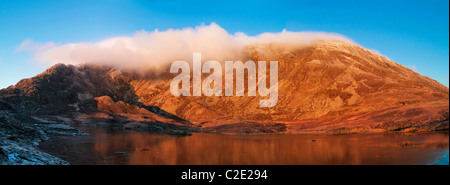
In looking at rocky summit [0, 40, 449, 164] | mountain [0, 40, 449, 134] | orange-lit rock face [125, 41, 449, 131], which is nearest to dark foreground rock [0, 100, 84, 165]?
rocky summit [0, 40, 449, 164]

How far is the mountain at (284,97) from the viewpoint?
96125 mm

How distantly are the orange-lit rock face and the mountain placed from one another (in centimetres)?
33

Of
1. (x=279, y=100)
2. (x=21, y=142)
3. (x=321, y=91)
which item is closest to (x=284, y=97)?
(x=279, y=100)

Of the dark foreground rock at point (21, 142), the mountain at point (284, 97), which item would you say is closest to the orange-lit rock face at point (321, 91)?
the mountain at point (284, 97)

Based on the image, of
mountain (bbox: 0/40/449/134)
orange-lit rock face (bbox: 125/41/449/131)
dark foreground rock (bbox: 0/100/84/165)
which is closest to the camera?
dark foreground rock (bbox: 0/100/84/165)

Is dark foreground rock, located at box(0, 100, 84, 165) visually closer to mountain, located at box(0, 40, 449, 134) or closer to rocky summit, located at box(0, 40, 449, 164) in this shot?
rocky summit, located at box(0, 40, 449, 164)

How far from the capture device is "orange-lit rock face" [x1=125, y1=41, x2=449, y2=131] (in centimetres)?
10019

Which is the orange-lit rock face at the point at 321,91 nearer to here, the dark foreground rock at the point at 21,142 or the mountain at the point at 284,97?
the mountain at the point at 284,97
